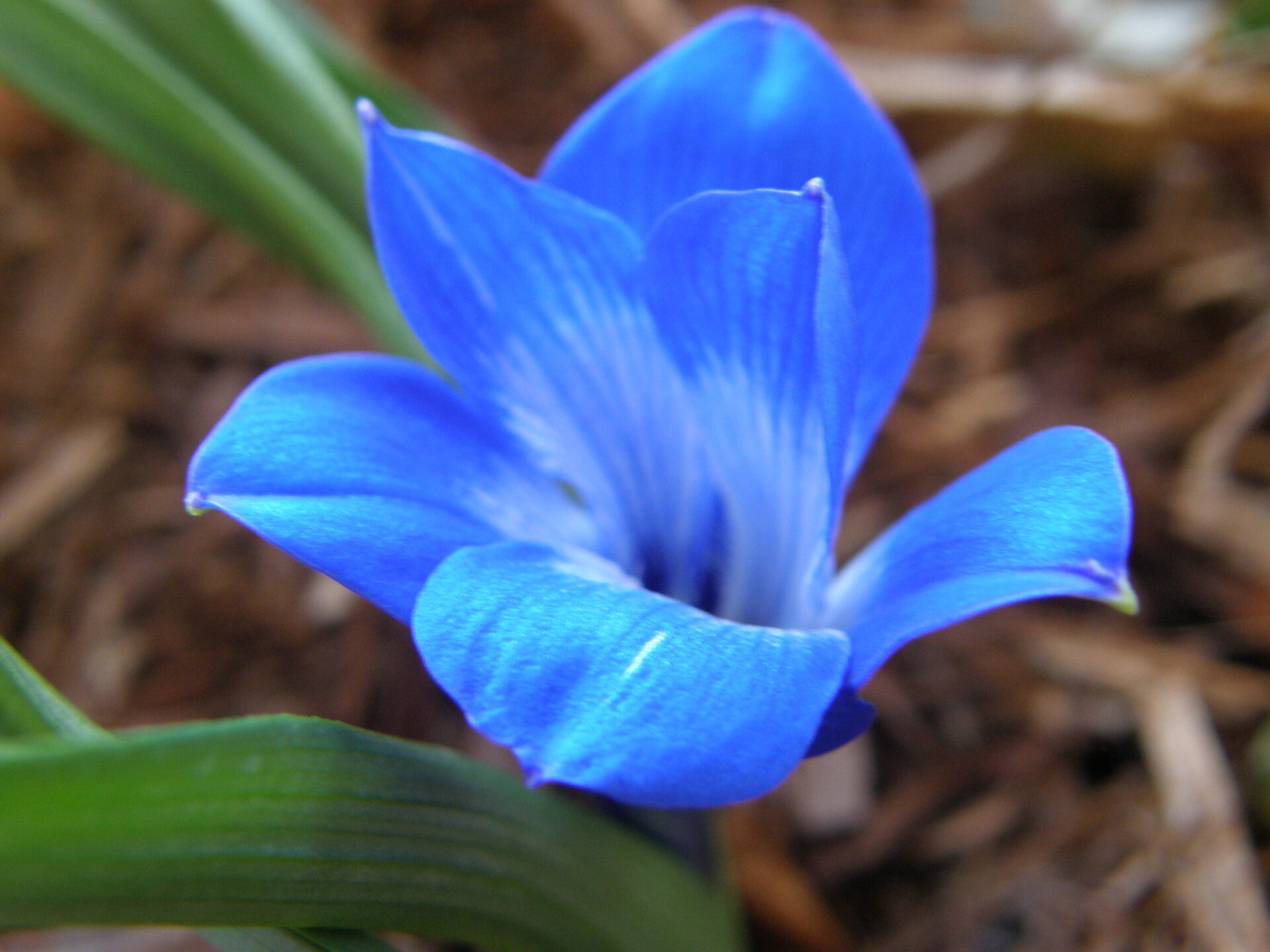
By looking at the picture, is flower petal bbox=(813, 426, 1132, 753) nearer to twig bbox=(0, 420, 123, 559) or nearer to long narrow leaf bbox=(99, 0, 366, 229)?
long narrow leaf bbox=(99, 0, 366, 229)

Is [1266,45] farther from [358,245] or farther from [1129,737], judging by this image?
[358,245]

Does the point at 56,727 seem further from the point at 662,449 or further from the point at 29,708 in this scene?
the point at 662,449

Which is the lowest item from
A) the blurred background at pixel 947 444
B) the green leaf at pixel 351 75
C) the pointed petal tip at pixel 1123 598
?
the blurred background at pixel 947 444

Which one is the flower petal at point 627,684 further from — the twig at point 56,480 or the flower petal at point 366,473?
the twig at point 56,480

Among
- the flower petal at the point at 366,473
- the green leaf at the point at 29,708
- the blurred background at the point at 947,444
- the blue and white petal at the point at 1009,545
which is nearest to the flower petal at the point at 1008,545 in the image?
the blue and white petal at the point at 1009,545

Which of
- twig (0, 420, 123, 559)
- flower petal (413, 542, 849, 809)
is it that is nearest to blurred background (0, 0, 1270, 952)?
twig (0, 420, 123, 559)

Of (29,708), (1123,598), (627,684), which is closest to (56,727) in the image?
(29,708)
